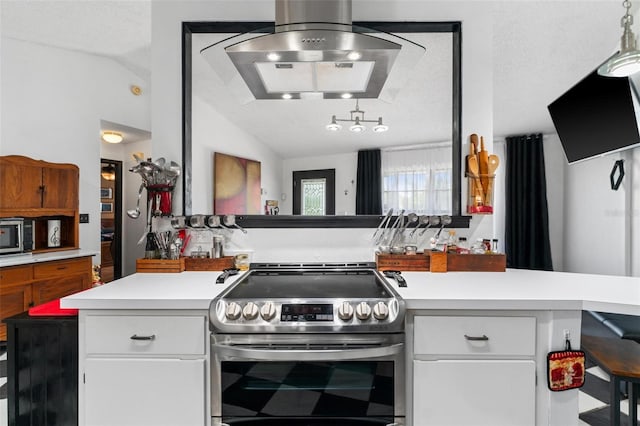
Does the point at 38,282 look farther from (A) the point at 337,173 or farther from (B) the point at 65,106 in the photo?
(A) the point at 337,173

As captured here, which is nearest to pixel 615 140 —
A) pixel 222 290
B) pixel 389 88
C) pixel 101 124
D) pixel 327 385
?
pixel 389 88

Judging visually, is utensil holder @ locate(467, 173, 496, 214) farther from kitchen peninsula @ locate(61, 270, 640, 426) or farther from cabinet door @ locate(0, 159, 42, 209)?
cabinet door @ locate(0, 159, 42, 209)

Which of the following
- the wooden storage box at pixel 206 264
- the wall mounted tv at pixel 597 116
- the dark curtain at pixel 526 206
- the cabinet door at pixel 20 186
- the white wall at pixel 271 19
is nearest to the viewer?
the wooden storage box at pixel 206 264

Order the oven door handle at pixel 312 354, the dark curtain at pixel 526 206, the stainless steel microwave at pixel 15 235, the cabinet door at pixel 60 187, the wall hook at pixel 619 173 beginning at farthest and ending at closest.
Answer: the dark curtain at pixel 526 206 → the wall hook at pixel 619 173 → the cabinet door at pixel 60 187 → the stainless steel microwave at pixel 15 235 → the oven door handle at pixel 312 354

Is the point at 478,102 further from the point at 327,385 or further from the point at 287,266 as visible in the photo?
the point at 327,385

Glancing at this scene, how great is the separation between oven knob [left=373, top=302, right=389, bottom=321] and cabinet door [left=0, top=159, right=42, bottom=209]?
11.5ft

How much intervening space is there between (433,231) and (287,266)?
33.1 inches

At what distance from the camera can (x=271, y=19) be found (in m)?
1.93

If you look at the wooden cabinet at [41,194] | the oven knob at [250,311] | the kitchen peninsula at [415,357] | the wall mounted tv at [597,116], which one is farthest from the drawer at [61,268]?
the wall mounted tv at [597,116]

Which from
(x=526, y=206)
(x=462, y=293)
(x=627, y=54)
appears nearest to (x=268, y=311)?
(x=462, y=293)

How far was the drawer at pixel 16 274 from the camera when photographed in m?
2.80

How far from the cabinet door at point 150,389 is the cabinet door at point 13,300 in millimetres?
2344

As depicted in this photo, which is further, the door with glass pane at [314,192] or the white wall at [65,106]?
the white wall at [65,106]

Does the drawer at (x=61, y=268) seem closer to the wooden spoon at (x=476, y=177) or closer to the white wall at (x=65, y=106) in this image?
the white wall at (x=65, y=106)
